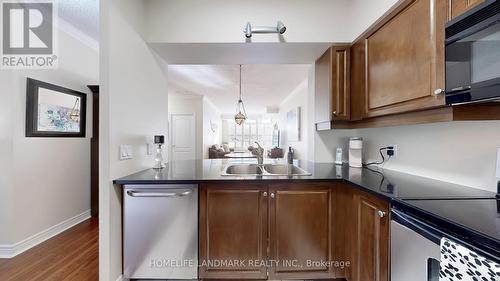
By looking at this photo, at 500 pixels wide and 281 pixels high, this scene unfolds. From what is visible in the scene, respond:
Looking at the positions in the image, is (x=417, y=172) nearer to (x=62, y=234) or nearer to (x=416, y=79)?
(x=416, y=79)

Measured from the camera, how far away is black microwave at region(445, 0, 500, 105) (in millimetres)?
841

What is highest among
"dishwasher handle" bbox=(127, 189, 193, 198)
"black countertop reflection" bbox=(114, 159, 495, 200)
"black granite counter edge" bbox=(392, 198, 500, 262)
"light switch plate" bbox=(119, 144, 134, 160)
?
"light switch plate" bbox=(119, 144, 134, 160)

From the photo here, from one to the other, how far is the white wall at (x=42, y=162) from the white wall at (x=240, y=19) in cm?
159

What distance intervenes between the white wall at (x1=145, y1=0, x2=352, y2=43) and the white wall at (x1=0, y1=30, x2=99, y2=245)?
159 cm

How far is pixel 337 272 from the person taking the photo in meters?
1.81

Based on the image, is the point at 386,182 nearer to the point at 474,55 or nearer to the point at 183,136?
the point at 474,55

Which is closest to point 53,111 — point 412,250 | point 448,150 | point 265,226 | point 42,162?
point 42,162

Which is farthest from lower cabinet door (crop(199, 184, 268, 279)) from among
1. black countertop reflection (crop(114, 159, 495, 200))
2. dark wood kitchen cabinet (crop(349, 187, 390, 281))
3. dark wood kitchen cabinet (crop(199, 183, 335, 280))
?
dark wood kitchen cabinet (crop(349, 187, 390, 281))

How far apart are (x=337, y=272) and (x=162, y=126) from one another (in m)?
2.23

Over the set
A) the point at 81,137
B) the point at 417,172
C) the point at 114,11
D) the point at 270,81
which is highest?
the point at 270,81

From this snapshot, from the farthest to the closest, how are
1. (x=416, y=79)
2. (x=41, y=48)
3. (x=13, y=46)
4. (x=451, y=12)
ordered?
(x=41, y=48), (x=13, y=46), (x=416, y=79), (x=451, y=12)

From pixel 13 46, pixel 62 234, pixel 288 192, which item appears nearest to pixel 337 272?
pixel 288 192

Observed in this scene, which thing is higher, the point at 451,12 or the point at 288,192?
the point at 451,12

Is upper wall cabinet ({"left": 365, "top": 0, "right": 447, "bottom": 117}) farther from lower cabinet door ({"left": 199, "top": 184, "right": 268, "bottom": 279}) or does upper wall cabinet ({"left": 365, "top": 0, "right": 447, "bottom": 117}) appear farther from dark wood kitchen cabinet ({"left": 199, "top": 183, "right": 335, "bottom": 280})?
lower cabinet door ({"left": 199, "top": 184, "right": 268, "bottom": 279})
